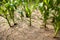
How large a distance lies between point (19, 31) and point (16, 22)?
0.22 m

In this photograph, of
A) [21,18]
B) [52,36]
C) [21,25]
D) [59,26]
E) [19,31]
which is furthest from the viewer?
[21,18]

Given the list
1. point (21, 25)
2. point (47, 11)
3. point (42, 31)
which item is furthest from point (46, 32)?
point (21, 25)

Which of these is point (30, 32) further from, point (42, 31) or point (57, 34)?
point (57, 34)

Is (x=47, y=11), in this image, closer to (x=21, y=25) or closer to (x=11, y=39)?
(x=21, y=25)

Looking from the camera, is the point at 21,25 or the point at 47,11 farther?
the point at 21,25

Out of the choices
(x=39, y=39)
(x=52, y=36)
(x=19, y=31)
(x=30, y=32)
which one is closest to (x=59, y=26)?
(x=52, y=36)

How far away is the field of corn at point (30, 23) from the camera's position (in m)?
1.48

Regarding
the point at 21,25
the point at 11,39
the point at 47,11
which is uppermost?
the point at 47,11

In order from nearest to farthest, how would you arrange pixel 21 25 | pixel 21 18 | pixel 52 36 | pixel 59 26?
pixel 59 26
pixel 52 36
pixel 21 25
pixel 21 18

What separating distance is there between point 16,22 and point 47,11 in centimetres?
52

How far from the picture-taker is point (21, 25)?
171 centimetres

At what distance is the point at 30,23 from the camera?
1686mm

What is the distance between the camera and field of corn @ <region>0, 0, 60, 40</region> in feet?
4.84

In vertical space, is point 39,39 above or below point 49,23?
below
